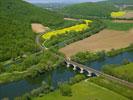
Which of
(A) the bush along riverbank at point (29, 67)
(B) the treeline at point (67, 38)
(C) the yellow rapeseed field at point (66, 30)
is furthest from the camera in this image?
(C) the yellow rapeseed field at point (66, 30)

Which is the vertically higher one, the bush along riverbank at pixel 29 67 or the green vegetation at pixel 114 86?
the green vegetation at pixel 114 86

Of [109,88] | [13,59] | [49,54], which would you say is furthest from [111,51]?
[109,88]

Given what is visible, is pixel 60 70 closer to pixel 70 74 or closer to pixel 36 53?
pixel 70 74

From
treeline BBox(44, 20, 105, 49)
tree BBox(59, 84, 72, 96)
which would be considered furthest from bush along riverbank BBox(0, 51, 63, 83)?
tree BBox(59, 84, 72, 96)

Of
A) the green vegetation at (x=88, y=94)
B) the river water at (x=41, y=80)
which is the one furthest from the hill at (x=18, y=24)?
the green vegetation at (x=88, y=94)

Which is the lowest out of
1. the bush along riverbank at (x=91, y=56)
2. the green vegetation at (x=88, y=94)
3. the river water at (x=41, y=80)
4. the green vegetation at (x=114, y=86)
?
the river water at (x=41, y=80)

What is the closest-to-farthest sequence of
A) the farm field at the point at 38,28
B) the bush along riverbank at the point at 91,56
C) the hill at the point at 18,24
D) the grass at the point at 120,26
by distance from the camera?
the bush along riverbank at the point at 91,56 < the hill at the point at 18,24 < the grass at the point at 120,26 < the farm field at the point at 38,28

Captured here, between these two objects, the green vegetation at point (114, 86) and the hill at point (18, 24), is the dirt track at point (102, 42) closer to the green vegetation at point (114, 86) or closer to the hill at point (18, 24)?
the hill at point (18, 24)

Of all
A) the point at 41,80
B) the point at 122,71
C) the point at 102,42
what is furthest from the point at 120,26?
the point at 122,71
